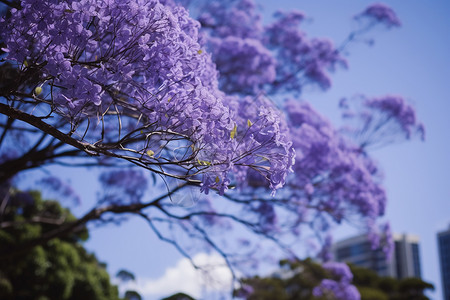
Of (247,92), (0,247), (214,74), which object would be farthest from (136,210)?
(0,247)

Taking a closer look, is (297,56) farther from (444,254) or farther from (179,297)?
(444,254)

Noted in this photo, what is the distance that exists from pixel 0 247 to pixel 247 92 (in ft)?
24.6

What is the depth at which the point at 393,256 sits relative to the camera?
5616cm

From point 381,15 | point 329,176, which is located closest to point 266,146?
point 329,176

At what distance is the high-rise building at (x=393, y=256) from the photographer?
186 ft

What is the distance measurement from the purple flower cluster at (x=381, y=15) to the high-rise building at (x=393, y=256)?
4906 cm

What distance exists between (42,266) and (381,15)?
9.77 m

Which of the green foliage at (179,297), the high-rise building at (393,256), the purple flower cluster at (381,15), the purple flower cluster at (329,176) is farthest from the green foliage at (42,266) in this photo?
the high-rise building at (393,256)

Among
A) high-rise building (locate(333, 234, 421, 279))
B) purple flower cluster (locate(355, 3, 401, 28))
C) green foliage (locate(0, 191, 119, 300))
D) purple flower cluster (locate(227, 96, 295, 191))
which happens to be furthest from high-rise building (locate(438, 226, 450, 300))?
purple flower cluster (locate(227, 96, 295, 191))

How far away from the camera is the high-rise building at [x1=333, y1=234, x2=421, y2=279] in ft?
186

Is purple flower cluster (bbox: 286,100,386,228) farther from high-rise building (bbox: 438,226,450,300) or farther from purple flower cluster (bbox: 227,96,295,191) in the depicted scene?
high-rise building (bbox: 438,226,450,300)

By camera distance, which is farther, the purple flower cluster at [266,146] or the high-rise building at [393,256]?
the high-rise building at [393,256]

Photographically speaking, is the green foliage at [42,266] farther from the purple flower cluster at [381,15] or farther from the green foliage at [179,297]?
the purple flower cluster at [381,15]

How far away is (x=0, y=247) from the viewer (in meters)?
11.0
